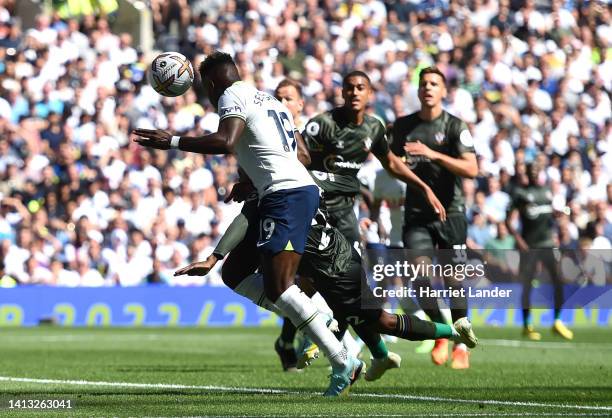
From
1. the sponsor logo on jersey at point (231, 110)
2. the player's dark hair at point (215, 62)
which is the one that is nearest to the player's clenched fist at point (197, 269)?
the sponsor logo on jersey at point (231, 110)

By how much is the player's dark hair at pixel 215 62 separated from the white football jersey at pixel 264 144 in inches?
6.8

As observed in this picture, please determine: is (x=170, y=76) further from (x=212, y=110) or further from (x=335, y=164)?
(x=212, y=110)

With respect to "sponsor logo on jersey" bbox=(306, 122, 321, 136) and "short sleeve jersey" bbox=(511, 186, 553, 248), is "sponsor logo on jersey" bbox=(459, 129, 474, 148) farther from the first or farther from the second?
"short sleeve jersey" bbox=(511, 186, 553, 248)

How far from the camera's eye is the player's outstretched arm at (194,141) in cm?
865

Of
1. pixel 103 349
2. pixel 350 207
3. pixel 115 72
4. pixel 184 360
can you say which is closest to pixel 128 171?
pixel 115 72

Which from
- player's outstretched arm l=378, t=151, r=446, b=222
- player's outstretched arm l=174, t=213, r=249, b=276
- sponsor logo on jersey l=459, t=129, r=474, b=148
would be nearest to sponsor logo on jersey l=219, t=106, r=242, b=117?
player's outstretched arm l=174, t=213, r=249, b=276

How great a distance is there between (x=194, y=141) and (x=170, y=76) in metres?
1.28

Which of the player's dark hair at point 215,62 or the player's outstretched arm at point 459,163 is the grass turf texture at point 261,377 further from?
the player's dark hair at point 215,62

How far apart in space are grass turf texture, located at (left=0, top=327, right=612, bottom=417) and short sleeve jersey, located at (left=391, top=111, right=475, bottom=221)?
1554 millimetres

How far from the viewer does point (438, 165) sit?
12844mm

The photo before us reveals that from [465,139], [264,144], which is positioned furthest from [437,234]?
[264,144]

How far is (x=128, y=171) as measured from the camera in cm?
2436

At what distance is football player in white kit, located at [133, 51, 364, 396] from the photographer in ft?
29.5

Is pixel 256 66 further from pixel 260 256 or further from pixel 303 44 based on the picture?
pixel 260 256
